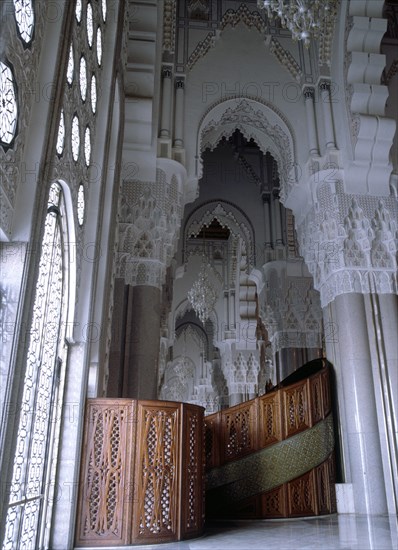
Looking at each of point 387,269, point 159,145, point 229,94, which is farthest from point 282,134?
point 387,269

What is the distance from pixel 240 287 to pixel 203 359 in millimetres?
5951

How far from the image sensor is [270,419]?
6844 mm

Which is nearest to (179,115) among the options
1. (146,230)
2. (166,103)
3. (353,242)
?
(166,103)

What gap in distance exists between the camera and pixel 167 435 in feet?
15.7

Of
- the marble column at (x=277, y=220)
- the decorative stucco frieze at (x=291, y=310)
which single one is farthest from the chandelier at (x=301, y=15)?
the decorative stucco frieze at (x=291, y=310)

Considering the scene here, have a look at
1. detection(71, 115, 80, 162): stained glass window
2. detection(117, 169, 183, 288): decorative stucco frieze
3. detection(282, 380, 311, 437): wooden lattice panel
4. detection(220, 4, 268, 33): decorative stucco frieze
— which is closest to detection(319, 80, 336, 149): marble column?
detection(220, 4, 268, 33): decorative stucco frieze

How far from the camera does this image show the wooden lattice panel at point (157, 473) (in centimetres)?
444

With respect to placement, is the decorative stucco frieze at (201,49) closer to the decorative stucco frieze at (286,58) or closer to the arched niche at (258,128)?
the arched niche at (258,128)

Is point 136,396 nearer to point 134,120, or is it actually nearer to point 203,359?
point 134,120

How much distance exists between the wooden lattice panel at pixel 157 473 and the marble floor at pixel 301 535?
16 centimetres

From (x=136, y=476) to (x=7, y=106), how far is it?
319cm

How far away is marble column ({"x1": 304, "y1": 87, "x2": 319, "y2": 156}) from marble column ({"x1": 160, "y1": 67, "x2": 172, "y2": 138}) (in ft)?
7.47

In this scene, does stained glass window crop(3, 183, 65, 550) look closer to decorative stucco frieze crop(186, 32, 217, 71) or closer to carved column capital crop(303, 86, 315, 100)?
decorative stucco frieze crop(186, 32, 217, 71)

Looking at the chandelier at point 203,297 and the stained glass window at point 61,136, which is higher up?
the chandelier at point 203,297
